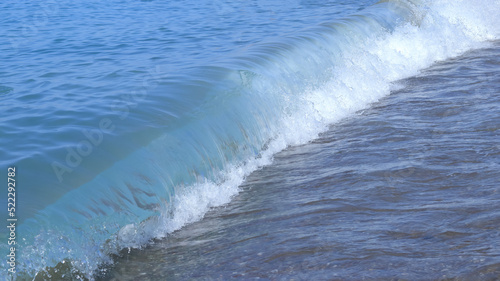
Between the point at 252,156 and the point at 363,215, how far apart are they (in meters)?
2.49

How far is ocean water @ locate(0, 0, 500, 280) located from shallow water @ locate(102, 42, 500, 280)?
2cm

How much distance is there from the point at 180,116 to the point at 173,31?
22.5 ft

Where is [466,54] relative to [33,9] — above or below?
below

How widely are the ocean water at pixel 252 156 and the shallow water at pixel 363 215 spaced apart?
0.07ft

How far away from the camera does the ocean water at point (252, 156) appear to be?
4961 mm

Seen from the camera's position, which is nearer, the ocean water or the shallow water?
the shallow water

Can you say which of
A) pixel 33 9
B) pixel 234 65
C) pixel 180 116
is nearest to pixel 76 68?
pixel 234 65

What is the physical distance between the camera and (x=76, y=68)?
10.6m

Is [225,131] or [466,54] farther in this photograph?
[466,54]

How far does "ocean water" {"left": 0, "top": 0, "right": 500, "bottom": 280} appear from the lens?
195 inches

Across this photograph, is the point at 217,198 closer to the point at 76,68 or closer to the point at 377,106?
the point at 377,106

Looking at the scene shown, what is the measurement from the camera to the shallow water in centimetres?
463

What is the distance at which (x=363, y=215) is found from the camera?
5.48 metres

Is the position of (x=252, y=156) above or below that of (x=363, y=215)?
below
